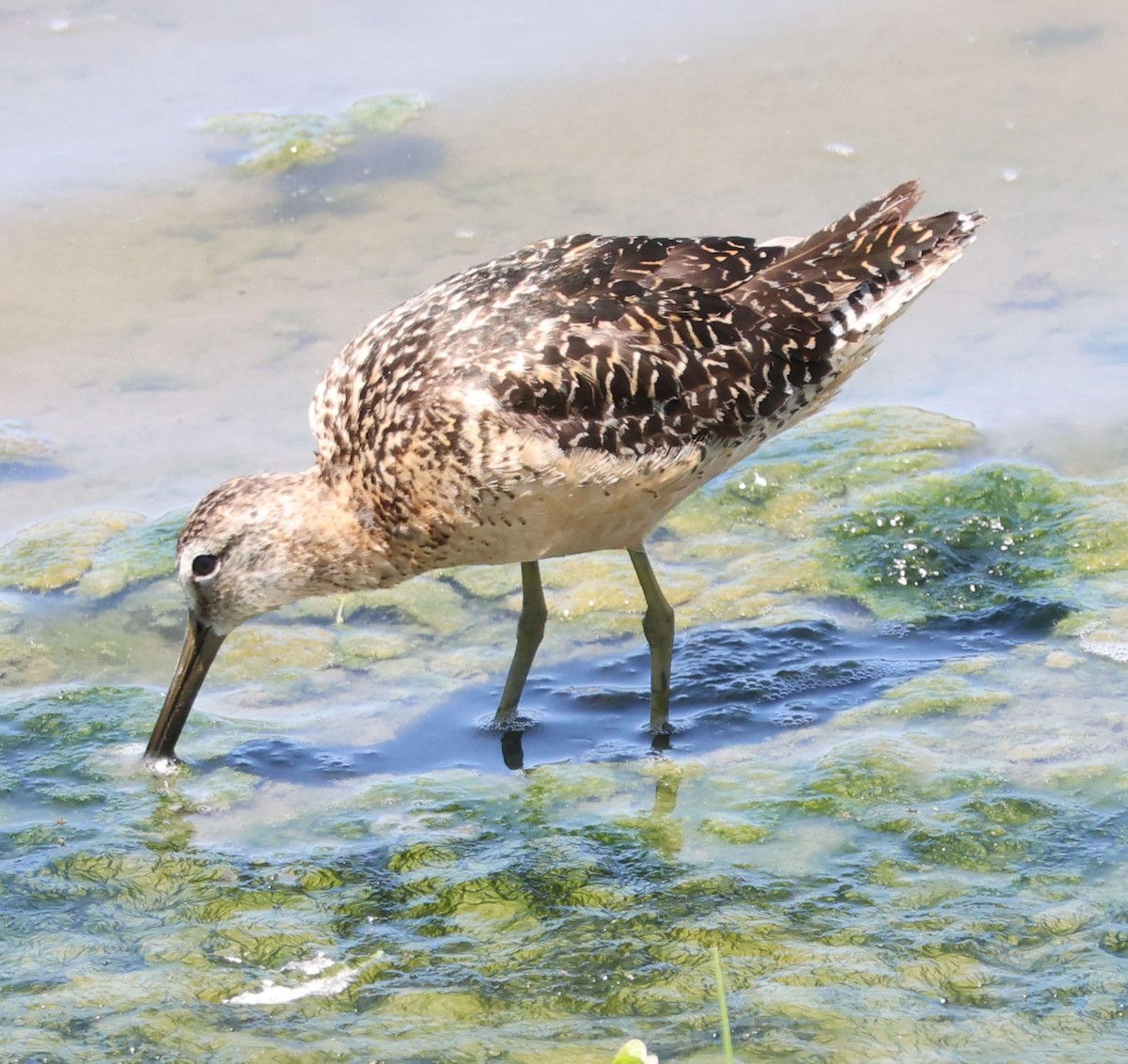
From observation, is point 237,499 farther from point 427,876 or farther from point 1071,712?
point 1071,712

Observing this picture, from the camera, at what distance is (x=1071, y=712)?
5082mm

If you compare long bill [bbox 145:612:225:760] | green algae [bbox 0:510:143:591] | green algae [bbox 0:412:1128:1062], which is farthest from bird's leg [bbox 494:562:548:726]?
green algae [bbox 0:510:143:591]

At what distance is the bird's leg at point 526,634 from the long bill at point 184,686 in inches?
36.6

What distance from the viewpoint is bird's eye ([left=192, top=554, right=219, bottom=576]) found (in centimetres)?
499

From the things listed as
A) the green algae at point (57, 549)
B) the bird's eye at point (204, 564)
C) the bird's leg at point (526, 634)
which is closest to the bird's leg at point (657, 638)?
the bird's leg at point (526, 634)

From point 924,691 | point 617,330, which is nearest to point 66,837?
point 617,330

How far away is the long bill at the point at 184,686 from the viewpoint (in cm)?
513

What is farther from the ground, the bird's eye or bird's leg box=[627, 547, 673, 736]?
the bird's eye

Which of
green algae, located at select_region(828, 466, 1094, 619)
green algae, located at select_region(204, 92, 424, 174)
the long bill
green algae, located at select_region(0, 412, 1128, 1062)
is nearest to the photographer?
green algae, located at select_region(0, 412, 1128, 1062)

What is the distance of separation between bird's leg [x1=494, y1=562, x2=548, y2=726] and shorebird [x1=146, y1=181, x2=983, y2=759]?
0.01 metres

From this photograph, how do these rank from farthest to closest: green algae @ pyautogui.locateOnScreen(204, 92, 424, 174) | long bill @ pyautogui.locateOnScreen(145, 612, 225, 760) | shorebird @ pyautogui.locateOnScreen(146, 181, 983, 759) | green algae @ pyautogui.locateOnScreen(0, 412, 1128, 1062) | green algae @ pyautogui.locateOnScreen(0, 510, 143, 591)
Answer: green algae @ pyautogui.locateOnScreen(204, 92, 424, 174)
green algae @ pyautogui.locateOnScreen(0, 510, 143, 591)
long bill @ pyautogui.locateOnScreen(145, 612, 225, 760)
shorebird @ pyautogui.locateOnScreen(146, 181, 983, 759)
green algae @ pyautogui.locateOnScreen(0, 412, 1128, 1062)

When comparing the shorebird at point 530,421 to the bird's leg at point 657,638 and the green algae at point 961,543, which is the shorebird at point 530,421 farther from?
the green algae at point 961,543

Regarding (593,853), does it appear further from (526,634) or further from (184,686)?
(184,686)

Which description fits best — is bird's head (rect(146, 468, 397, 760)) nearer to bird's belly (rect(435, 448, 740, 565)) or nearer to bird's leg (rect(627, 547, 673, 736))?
bird's belly (rect(435, 448, 740, 565))
